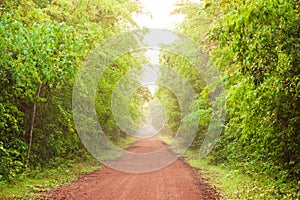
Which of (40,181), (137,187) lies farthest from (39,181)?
(137,187)

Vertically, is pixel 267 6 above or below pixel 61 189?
above

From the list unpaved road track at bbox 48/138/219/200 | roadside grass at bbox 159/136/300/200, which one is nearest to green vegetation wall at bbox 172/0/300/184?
roadside grass at bbox 159/136/300/200

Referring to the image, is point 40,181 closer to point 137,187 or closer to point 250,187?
point 137,187

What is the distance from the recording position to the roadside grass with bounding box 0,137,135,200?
8.90 m

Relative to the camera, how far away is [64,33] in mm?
7922

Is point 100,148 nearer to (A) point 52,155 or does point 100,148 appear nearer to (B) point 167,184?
(A) point 52,155

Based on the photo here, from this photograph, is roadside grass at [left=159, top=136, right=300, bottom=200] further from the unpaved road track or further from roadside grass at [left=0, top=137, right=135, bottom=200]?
roadside grass at [left=0, top=137, right=135, bottom=200]

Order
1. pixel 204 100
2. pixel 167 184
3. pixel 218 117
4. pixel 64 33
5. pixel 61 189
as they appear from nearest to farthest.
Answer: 1. pixel 64 33
2. pixel 61 189
3. pixel 167 184
4. pixel 218 117
5. pixel 204 100

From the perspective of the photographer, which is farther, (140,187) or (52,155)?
(52,155)

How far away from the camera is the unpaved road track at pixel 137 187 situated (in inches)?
359

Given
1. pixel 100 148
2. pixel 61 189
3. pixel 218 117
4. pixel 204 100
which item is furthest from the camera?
pixel 100 148

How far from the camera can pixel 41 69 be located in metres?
8.05

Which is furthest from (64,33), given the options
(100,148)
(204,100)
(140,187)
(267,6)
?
(100,148)

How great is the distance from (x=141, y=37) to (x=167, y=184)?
1032 centimetres
